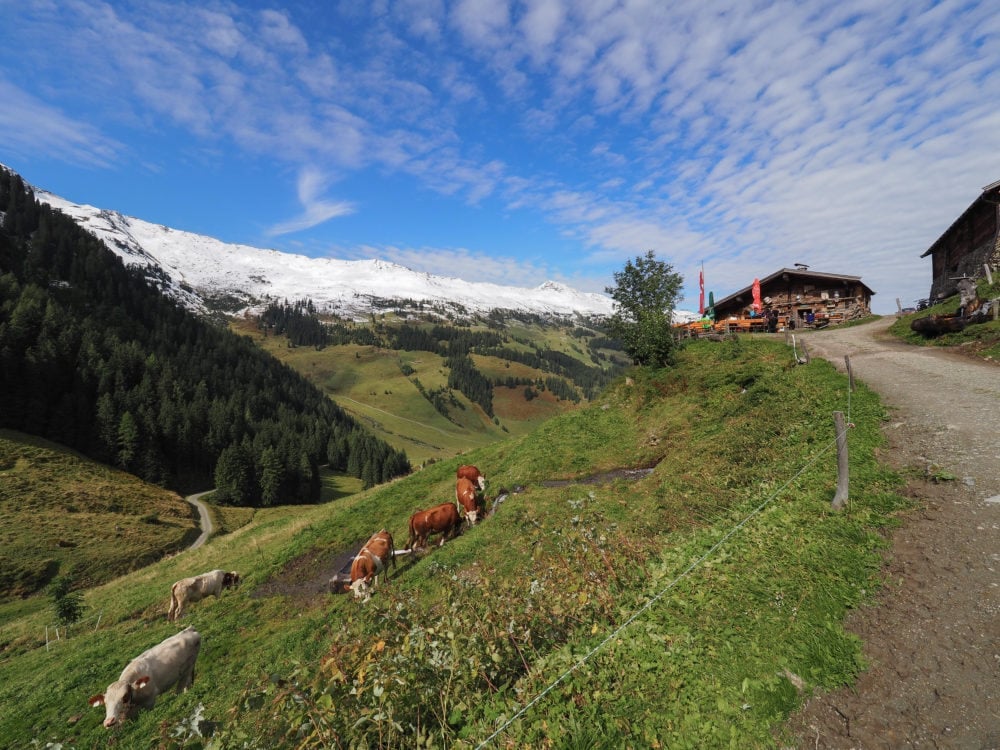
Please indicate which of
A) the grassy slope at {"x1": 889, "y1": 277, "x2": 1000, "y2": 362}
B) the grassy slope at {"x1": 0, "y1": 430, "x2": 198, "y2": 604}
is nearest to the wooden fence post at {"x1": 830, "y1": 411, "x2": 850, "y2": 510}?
the grassy slope at {"x1": 889, "y1": 277, "x2": 1000, "y2": 362}

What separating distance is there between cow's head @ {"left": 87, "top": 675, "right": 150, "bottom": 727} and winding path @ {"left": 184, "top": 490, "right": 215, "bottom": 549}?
133 feet

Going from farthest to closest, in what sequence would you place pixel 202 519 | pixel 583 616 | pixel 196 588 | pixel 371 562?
pixel 202 519 → pixel 196 588 → pixel 371 562 → pixel 583 616

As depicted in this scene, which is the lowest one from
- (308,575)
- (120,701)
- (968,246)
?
(308,575)

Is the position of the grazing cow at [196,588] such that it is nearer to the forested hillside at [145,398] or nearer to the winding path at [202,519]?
the winding path at [202,519]

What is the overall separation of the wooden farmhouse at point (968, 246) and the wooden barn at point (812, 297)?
22.7 ft

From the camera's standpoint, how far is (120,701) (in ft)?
38.7

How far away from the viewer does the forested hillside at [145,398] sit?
93750mm

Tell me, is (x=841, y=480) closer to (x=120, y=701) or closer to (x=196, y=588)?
(x=120, y=701)

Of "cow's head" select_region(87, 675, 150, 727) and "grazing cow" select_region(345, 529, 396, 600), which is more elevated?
"grazing cow" select_region(345, 529, 396, 600)

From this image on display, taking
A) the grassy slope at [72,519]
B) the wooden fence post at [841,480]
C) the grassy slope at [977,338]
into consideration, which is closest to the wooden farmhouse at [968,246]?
the grassy slope at [977,338]

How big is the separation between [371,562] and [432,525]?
3.22 meters

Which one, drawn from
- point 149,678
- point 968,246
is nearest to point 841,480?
point 149,678

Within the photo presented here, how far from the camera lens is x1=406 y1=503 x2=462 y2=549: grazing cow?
19.4 meters

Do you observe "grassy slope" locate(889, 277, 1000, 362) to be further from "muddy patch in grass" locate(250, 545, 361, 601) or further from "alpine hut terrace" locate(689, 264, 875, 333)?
"muddy patch in grass" locate(250, 545, 361, 601)
